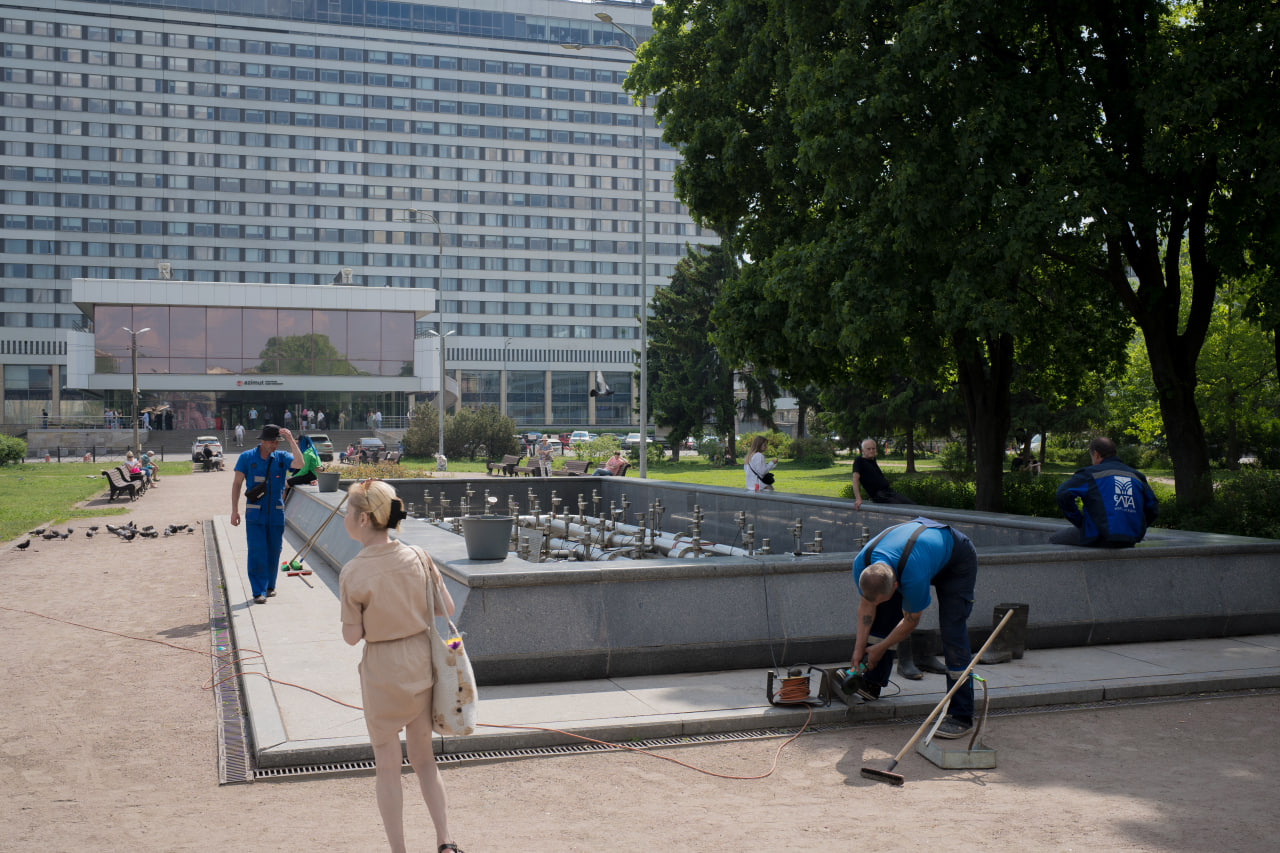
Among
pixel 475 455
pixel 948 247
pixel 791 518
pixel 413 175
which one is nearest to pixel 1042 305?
pixel 948 247

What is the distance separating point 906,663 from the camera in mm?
7996

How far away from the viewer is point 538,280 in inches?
4299

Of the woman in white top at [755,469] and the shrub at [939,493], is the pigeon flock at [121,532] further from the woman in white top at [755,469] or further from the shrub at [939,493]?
the shrub at [939,493]

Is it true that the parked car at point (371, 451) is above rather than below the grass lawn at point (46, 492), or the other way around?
above

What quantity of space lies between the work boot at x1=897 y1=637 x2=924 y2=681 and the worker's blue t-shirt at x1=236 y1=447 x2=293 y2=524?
6771 millimetres

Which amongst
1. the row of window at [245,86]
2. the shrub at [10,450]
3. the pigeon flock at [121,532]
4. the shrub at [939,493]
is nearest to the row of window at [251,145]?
the row of window at [245,86]

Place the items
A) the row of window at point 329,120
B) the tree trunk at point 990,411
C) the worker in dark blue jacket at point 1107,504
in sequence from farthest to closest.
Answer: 1. the row of window at point 329,120
2. the tree trunk at point 990,411
3. the worker in dark blue jacket at point 1107,504

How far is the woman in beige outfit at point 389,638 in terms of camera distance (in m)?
4.43

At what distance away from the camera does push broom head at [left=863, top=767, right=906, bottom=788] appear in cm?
573

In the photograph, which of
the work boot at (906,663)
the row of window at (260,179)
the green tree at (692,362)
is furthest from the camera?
the row of window at (260,179)

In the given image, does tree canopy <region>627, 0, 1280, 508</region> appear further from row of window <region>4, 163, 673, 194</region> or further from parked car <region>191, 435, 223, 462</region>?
row of window <region>4, 163, 673, 194</region>

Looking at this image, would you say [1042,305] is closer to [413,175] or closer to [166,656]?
[166,656]

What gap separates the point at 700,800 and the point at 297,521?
15.9 m

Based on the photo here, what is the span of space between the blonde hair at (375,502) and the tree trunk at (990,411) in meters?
14.4
